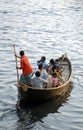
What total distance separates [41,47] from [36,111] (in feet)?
40.2

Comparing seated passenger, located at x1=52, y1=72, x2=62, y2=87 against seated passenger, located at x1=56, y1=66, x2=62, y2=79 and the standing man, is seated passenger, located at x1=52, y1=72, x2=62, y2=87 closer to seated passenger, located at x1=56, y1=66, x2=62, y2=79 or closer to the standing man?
seated passenger, located at x1=56, y1=66, x2=62, y2=79

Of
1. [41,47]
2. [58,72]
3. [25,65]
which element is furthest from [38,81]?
[41,47]

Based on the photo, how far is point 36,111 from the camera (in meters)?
20.1

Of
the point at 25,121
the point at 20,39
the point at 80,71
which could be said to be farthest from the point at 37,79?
the point at 20,39

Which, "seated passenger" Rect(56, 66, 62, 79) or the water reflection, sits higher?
"seated passenger" Rect(56, 66, 62, 79)

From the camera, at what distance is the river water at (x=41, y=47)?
1923 centimetres

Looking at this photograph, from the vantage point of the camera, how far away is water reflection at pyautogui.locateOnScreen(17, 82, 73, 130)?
18.7m

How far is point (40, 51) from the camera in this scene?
100ft

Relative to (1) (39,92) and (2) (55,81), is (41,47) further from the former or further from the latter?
(1) (39,92)

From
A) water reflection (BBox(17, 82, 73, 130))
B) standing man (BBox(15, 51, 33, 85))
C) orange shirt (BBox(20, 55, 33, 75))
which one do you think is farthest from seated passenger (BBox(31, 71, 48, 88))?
water reflection (BBox(17, 82, 73, 130))

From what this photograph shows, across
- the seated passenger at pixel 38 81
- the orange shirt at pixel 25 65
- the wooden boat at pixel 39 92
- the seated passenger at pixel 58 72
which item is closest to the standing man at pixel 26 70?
the orange shirt at pixel 25 65

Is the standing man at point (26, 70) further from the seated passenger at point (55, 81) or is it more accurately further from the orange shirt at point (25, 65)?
the seated passenger at point (55, 81)

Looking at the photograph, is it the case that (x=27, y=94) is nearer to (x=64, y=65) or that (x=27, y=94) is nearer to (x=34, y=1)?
(x=64, y=65)

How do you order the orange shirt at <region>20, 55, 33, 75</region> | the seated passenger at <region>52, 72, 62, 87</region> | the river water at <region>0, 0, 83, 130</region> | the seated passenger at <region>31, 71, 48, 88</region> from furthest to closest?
the seated passenger at <region>52, 72, 62, 87</region> < the orange shirt at <region>20, 55, 33, 75</region> < the seated passenger at <region>31, 71, 48, 88</region> < the river water at <region>0, 0, 83, 130</region>
